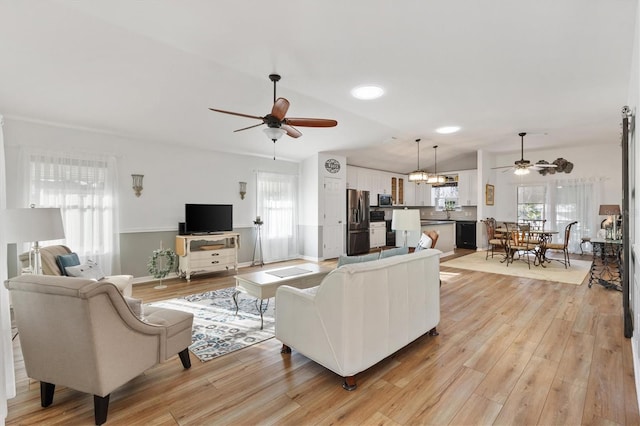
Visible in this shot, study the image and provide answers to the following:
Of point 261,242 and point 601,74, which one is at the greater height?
point 601,74

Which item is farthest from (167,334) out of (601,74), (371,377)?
(601,74)

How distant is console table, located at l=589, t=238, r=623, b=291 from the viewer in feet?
14.8

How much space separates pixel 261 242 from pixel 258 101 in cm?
336

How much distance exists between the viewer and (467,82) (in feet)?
12.2

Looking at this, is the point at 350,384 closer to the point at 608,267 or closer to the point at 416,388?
the point at 416,388

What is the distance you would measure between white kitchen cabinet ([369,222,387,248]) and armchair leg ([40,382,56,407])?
25.0ft

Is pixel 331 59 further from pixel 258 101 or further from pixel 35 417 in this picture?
pixel 35 417

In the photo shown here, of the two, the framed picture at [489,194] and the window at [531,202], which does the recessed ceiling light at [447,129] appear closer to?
the framed picture at [489,194]

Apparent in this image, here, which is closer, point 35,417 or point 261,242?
point 35,417

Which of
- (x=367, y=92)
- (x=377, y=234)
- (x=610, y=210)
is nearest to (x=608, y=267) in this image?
(x=610, y=210)

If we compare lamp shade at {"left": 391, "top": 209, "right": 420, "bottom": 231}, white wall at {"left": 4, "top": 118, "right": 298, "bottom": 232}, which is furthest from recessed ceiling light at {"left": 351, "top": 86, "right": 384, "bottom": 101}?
white wall at {"left": 4, "top": 118, "right": 298, "bottom": 232}

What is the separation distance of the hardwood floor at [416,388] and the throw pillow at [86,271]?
1102 mm

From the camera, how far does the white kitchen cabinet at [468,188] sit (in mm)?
9323

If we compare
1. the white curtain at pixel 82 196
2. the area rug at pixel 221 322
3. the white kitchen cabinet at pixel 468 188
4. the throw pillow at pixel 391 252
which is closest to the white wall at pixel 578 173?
the white kitchen cabinet at pixel 468 188
